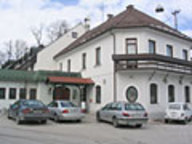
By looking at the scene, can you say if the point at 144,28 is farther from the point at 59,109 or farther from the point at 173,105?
the point at 59,109

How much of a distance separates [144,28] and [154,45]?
2010 mm

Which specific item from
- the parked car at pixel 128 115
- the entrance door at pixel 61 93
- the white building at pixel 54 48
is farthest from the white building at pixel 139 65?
the white building at pixel 54 48

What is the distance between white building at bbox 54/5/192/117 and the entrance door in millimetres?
3028

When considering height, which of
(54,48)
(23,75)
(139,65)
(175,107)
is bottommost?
(175,107)

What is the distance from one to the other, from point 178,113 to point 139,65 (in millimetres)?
4671

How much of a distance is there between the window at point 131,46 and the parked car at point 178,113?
5.59m

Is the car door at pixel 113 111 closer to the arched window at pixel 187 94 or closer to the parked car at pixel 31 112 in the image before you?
the parked car at pixel 31 112

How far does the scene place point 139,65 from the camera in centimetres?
1859

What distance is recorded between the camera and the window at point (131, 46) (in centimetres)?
1997

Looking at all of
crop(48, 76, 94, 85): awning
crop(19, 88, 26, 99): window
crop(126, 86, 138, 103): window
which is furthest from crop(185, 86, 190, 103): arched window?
crop(19, 88, 26, 99): window

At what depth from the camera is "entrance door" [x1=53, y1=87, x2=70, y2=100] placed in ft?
80.1

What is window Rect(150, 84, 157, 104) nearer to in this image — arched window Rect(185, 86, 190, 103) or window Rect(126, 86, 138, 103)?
window Rect(126, 86, 138, 103)

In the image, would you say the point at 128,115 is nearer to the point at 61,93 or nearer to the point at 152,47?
the point at 152,47

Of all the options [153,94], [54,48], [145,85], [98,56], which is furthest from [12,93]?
[153,94]
